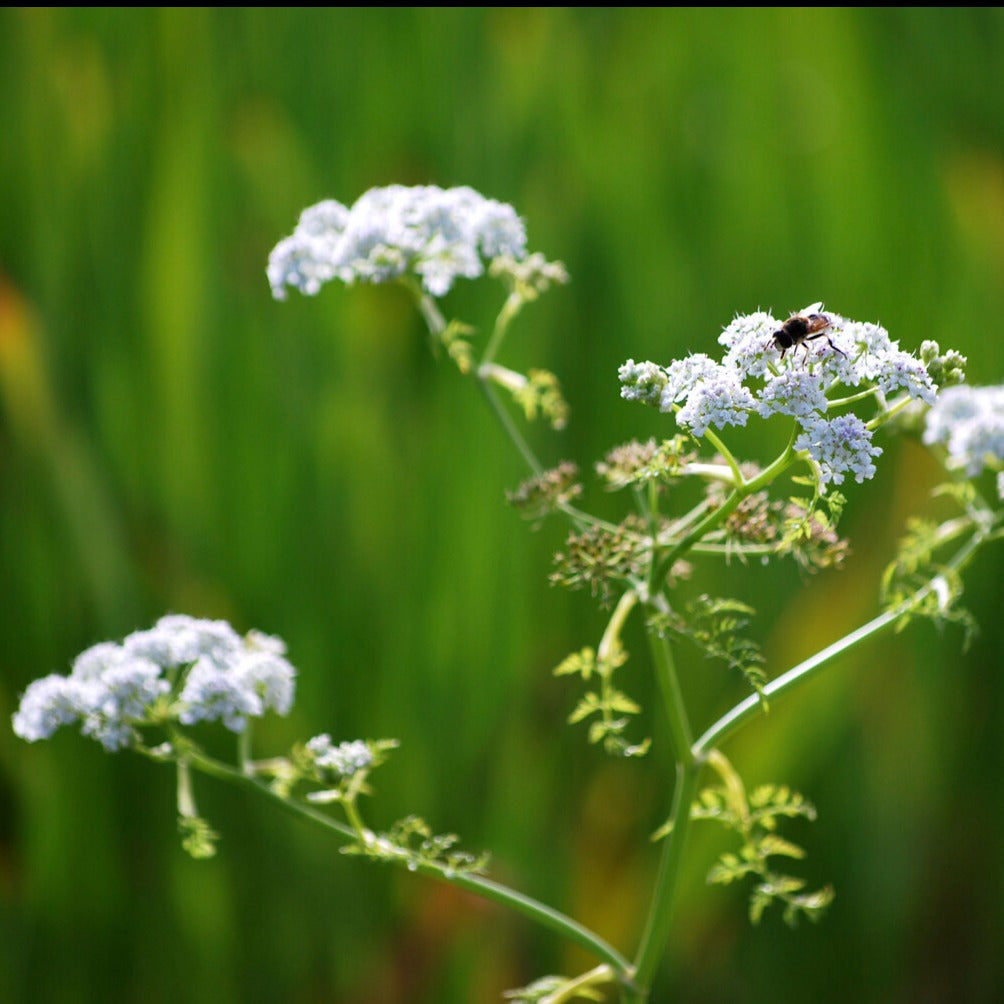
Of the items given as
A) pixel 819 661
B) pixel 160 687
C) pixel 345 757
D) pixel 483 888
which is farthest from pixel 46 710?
pixel 819 661

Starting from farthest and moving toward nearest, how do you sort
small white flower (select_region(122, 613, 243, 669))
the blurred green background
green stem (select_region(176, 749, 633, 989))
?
the blurred green background → small white flower (select_region(122, 613, 243, 669)) → green stem (select_region(176, 749, 633, 989))

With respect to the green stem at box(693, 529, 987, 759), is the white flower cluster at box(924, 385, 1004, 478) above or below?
above

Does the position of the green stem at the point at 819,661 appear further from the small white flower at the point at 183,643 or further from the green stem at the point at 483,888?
the small white flower at the point at 183,643

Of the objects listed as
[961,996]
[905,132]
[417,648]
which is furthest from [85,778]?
[905,132]

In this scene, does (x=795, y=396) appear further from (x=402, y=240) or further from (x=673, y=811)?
(x=402, y=240)

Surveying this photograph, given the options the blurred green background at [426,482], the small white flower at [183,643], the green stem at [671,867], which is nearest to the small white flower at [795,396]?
the green stem at [671,867]

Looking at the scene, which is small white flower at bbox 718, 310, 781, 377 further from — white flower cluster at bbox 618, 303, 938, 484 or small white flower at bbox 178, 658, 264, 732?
Result: small white flower at bbox 178, 658, 264, 732

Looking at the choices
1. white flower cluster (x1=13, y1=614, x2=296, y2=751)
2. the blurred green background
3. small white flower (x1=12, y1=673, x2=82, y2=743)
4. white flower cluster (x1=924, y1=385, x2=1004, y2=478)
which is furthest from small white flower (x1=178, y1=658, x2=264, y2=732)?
the blurred green background
